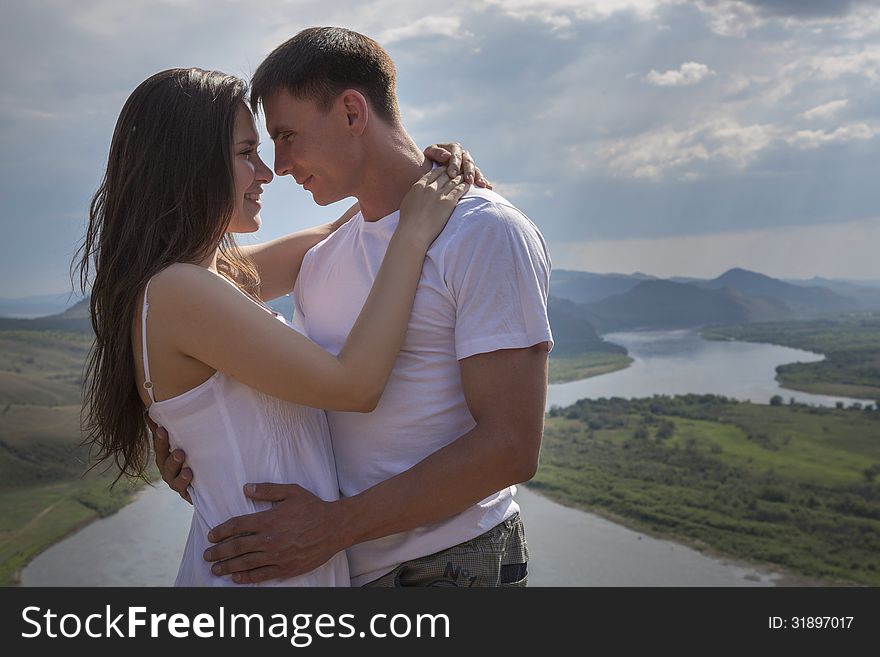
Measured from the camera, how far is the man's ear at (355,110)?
2.01 m

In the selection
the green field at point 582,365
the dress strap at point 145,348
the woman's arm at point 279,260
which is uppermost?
the woman's arm at point 279,260

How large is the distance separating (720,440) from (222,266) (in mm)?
25093

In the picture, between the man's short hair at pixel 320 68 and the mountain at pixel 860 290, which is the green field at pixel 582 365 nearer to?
the mountain at pixel 860 290

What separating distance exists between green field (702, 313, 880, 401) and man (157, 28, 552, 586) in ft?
81.4

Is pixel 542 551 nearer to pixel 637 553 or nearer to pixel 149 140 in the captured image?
pixel 637 553

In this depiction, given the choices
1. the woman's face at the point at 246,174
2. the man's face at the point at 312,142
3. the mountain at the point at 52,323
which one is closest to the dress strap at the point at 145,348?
the woman's face at the point at 246,174

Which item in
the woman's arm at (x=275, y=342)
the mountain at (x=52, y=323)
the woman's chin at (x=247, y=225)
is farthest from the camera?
the mountain at (x=52, y=323)

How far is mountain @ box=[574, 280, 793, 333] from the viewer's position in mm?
26812

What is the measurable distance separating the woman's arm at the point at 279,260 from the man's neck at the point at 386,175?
14.9 inches

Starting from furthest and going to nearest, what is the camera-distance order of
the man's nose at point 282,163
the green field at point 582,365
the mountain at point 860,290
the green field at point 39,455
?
the mountain at point 860,290 < the green field at point 582,365 < the green field at point 39,455 < the man's nose at point 282,163

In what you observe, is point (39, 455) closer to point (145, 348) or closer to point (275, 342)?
point (145, 348)

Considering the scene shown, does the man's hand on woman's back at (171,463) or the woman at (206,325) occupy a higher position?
the woman at (206,325)

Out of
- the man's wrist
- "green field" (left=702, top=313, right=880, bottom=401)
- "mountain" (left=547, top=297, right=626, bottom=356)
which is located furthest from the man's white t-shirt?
"green field" (left=702, top=313, right=880, bottom=401)

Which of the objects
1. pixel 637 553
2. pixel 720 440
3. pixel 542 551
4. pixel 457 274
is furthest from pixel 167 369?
pixel 720 440
